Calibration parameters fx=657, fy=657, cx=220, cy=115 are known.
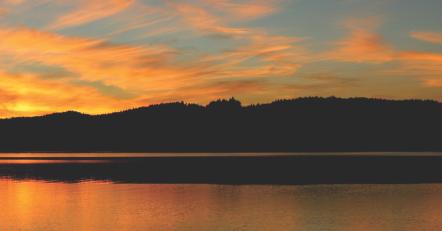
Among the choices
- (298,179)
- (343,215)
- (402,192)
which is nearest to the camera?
(343,215)

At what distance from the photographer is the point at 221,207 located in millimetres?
44812

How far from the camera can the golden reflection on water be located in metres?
37.3

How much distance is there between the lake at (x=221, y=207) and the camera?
37375mm

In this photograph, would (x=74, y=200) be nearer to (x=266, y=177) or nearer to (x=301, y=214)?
(x=301, y=214)

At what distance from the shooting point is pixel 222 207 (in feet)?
147

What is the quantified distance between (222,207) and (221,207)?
0.07 m

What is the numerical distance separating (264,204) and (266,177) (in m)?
28.3

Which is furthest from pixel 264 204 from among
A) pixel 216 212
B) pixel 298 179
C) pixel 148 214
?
pixel 298 179

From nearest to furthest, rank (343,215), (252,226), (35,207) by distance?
(252,226) → (343,215) → (35,207)

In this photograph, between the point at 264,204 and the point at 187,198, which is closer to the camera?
the point at 264,204

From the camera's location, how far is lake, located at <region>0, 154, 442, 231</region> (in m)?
37.4

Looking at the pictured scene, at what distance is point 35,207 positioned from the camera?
46.0m

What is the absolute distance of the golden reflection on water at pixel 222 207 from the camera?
37.3 metres

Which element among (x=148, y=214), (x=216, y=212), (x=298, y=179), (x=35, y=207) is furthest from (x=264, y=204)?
(x=298, y=179)
